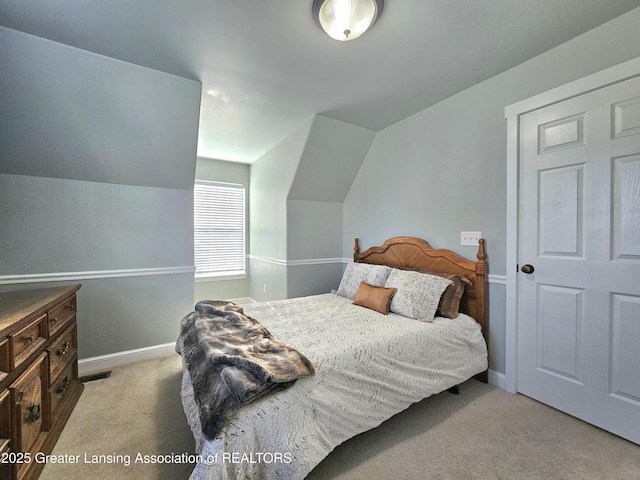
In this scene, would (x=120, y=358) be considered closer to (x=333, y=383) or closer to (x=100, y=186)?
(x=100, y=186)

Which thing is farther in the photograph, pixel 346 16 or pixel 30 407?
pixel 346 16

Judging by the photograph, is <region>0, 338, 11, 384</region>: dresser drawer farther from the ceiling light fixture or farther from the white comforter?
the ceiling light fixture

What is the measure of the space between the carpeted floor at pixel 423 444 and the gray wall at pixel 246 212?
7.80ft

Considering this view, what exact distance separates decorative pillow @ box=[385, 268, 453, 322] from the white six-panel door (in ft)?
2.03

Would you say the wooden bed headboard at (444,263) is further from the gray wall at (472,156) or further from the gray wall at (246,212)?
the gray wall at (246,212)

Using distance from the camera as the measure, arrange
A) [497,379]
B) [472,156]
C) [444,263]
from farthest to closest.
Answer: [444,263]
[472,156]
[497,379]

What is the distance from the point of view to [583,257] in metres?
1.80

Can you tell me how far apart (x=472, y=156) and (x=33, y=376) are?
11.0 feet

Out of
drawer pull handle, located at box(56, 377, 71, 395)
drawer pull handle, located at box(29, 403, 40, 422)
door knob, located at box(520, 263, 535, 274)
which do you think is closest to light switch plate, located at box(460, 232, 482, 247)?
door knob, located at box(520, 263, 535, 274)

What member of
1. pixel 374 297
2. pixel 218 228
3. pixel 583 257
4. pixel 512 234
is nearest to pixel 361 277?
pixel 374 297

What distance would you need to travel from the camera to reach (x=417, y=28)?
167cm

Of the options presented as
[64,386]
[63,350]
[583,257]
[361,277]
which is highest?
[583,257]

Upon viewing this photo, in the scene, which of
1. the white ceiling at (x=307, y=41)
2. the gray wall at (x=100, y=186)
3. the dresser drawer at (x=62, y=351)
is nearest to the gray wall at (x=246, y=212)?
the gray wall at (x=100, y=186)

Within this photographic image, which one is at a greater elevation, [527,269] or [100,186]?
[100,186]
